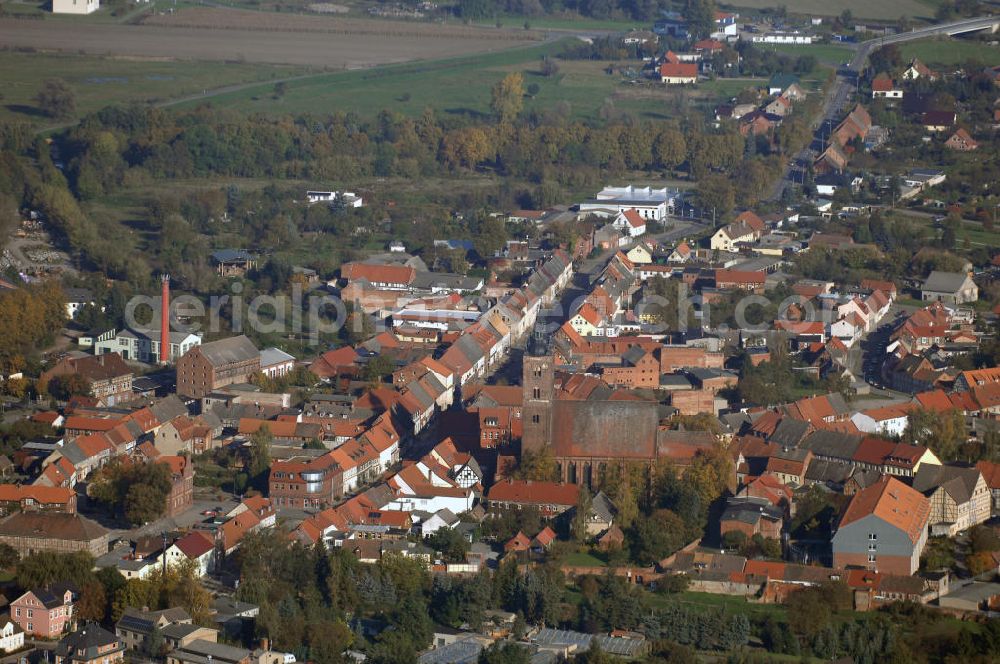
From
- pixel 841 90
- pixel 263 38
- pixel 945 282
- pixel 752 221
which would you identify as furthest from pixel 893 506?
pixel 263 38

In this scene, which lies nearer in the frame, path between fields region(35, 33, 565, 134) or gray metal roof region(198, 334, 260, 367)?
gray metal roof region(198, 334, 260, 367)

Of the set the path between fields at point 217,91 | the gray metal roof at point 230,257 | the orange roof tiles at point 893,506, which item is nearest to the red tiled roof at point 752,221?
the gray metal roof at point 230,257

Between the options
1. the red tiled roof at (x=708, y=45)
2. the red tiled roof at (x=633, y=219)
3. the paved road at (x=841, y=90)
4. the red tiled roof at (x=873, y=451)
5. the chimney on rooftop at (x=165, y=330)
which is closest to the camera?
the red tiled roof at (x=873, y=451)

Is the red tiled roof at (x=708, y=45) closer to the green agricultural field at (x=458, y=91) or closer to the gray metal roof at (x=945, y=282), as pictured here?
the green agricultural field at (x=458, y=91)

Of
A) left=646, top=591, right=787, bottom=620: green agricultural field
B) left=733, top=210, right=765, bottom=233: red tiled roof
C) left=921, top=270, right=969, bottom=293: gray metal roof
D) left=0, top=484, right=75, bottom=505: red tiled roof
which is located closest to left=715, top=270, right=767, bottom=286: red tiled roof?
left=921, top=270, right=969, bottom=293: gray metal roof

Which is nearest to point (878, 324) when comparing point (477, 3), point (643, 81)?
point (643, 81)

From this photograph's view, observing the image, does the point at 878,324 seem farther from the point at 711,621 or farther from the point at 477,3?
the point at 477,3

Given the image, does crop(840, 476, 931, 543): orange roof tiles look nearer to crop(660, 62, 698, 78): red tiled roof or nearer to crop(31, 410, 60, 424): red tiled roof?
crop(31, 410, 60, 424): red tiled roof
